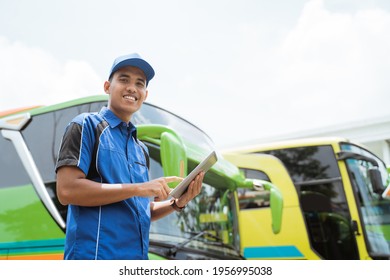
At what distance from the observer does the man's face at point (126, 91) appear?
1.53 meters

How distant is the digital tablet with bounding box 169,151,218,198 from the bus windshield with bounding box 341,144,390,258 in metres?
3.73

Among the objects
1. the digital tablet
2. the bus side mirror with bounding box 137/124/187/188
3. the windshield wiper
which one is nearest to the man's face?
the digital tablet

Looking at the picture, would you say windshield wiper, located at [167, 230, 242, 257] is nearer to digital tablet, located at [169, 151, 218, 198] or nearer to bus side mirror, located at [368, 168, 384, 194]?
digital tablet, located at [169, 151, 218, 198]

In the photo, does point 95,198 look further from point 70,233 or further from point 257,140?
point 257,140

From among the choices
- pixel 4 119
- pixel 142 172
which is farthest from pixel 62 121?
pixel 142 172

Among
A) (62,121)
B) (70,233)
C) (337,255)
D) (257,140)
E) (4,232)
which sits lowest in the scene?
(337,255)

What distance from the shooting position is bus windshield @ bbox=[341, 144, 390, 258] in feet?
15.3

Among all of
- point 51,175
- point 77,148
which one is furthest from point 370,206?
point 77,148

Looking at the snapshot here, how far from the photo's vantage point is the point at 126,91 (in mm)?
1526

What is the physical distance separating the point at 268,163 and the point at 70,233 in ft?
14.0

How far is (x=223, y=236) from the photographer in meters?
3.68

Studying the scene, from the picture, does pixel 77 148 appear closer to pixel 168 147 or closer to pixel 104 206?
pixel 104 206

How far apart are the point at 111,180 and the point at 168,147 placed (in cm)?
126

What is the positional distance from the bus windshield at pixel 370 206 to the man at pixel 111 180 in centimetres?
371
